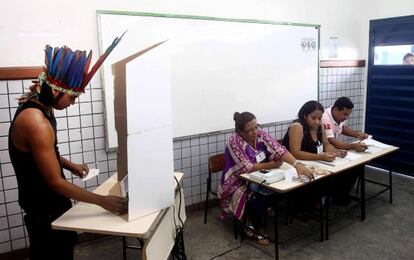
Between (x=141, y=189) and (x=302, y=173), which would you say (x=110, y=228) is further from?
(x=302, y=173)

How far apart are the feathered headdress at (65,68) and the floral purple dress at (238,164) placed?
1.59 m

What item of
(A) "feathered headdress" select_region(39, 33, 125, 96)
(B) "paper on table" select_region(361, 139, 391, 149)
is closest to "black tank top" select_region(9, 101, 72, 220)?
(A) "feathered headdress" select_region(39, 33, 125, 96)

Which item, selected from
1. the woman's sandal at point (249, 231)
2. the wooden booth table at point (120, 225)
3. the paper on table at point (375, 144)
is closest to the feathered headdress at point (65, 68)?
the wooden booth table at point (120, 225)

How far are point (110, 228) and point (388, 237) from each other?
8.20 feet

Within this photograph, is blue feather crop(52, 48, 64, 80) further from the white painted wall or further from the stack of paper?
the stack of paper

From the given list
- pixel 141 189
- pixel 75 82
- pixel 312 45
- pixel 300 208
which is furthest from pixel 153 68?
pixel 312 45

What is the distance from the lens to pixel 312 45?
409 cm

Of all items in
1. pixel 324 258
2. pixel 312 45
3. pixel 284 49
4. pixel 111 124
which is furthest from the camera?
pixel 312 45

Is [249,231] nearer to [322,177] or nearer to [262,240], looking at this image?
[262,240]

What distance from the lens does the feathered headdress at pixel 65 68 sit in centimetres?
157

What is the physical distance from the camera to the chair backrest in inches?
125

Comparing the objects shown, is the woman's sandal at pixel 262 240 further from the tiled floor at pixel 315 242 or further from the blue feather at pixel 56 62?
the blue feather at pixel 56 62

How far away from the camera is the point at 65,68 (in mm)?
1573

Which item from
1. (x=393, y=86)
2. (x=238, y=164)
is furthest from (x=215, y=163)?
(x=393, y=86)
